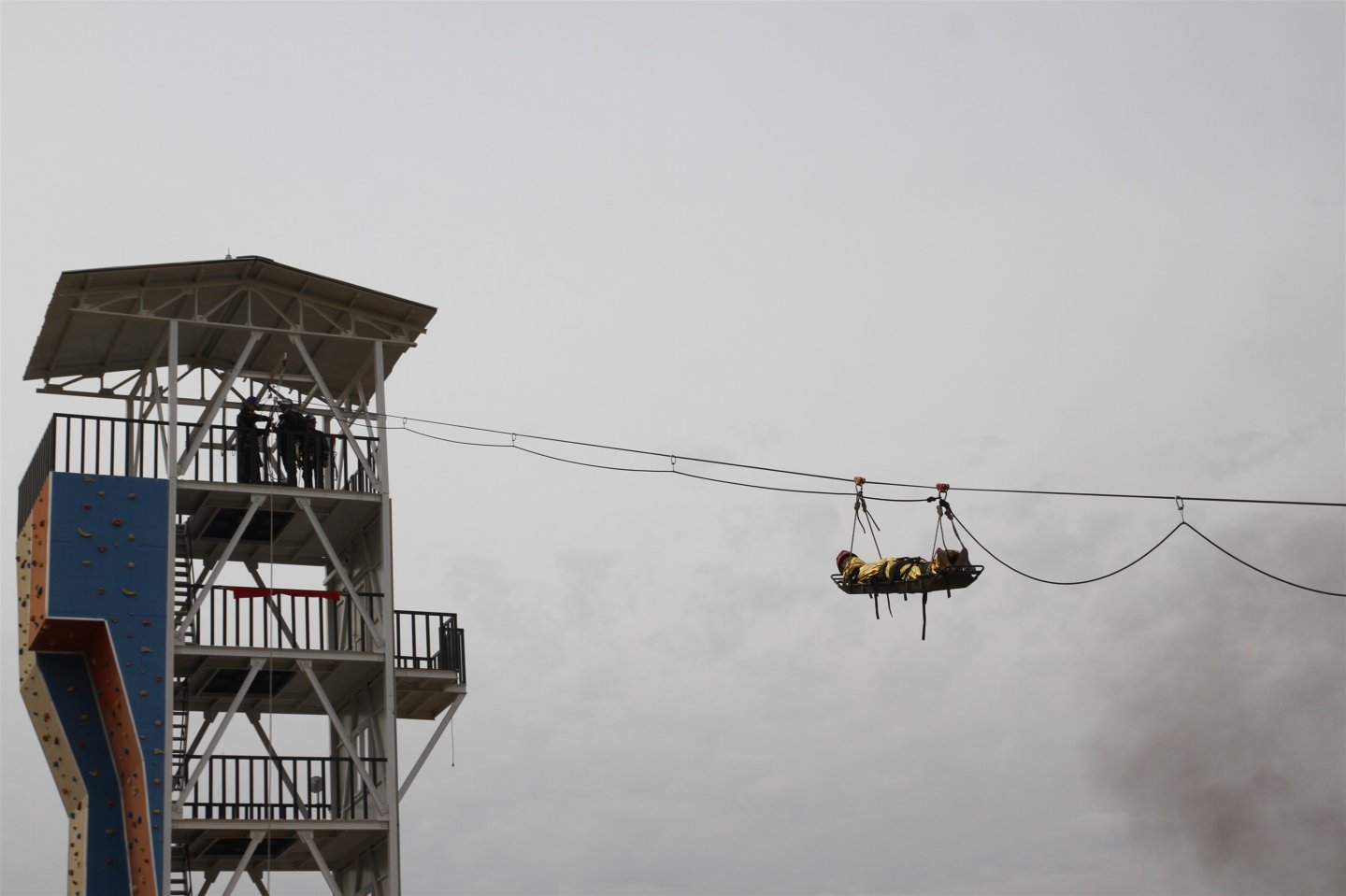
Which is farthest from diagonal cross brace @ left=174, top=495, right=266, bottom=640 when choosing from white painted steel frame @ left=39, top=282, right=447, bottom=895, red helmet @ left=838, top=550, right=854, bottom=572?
red helmet @ left=838, top=550, right=854, bottom=572

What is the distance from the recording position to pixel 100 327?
1251 inches

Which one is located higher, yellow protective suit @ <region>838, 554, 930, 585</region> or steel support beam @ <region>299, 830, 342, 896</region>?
yellow protective suit @ <region>838, 554, 930, 585</region>

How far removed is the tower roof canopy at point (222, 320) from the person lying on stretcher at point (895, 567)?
32.0 ft


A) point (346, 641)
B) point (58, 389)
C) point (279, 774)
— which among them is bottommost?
point (279, 774)

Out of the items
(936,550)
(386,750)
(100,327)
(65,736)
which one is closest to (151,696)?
(65,736)

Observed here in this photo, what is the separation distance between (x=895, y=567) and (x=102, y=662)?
12.2 metres

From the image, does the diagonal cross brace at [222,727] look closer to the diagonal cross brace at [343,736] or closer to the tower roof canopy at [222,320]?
the diagonal cross brace at [343,736]

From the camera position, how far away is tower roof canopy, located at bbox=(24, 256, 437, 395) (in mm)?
31219

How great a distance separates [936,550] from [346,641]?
1079 centimetres

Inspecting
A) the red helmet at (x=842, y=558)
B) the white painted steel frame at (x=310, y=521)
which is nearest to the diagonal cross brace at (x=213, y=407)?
the white painted steel frame at (x=310, y=521)

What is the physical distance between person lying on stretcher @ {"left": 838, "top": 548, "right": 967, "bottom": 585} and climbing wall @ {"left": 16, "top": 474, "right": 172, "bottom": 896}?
1043 cm

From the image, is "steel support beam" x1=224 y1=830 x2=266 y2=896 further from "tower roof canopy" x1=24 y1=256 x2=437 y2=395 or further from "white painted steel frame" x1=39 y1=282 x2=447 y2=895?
"tower roof canopy" x1=24 y1=256 x2=437 y2=395

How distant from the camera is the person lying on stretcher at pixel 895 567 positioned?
26.8 meters

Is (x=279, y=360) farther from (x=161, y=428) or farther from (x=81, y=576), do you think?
(x=81, y=576)
